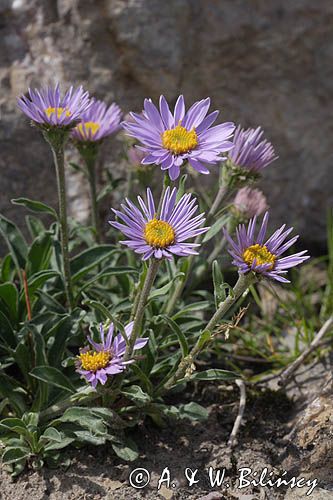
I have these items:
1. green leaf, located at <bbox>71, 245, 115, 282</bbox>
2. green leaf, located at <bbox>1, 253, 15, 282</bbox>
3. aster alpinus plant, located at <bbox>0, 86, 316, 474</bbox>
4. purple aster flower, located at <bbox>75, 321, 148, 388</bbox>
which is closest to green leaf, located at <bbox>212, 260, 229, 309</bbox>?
aster alpinus plant, located at <bbox>0, 86, 316, 474</bbox>

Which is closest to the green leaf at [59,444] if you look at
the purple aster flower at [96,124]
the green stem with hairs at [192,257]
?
the green stem with hairs at [192,257]

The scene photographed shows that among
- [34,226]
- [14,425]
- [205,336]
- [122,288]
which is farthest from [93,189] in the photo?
[14,425]

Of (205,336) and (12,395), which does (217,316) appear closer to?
(205,336)

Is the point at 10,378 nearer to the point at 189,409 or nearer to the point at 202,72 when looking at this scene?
the point at 189,409

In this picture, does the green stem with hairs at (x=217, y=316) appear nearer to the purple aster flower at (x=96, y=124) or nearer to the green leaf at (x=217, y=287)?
the green leaf at (x=217, y=287)

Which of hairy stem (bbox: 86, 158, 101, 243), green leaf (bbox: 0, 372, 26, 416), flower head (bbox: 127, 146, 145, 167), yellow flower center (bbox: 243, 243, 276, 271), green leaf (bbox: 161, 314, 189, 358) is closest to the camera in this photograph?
yellow flower center (bbox: 243, 243, 276, 271)

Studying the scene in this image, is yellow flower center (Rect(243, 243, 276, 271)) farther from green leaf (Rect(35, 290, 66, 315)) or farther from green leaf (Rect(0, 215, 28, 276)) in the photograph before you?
green leaf (Rect(0, 215, 28, 276))

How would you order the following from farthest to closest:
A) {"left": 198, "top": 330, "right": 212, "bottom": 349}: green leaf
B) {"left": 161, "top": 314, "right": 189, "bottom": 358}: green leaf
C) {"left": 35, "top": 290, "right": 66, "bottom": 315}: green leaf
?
1. {"left": 35, "top": 290, "right": 66, "bottom": 315}: green leaf
2. {"left": 161, "top": 314, "right": 189, "bottom": 358}: green leaf
3. {"left": 198, "top": 330, "right": 212, "bottom": 349}: green leaf
